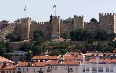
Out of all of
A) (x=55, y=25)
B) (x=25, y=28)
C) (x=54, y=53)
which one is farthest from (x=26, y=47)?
(x=55, y=25)

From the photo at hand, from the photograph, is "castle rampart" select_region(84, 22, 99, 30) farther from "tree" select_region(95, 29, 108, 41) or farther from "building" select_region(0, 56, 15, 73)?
"building" select_region(0, 56, 15, 73)

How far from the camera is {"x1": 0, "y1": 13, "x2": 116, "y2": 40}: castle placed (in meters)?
100

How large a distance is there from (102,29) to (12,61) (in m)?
16.5

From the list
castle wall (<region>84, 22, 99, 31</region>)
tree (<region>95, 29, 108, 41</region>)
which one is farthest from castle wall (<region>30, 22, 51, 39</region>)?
tree (<region>95, 29, 108, 41</region>)

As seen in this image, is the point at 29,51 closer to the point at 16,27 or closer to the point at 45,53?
the point at 45,53


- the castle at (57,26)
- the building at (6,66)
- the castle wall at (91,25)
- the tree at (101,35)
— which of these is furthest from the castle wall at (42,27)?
the building at (6,66)

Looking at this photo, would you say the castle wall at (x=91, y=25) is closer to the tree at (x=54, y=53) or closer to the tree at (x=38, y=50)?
the tree at (x=54, y=53)

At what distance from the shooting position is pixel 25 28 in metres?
102

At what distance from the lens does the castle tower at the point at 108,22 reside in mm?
99500

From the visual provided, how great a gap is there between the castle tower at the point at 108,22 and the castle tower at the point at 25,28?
10026mm

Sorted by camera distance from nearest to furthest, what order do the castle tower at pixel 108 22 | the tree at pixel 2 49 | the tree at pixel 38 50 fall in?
1. the tree at pixel 38 50
2. the tree at pixel 2 49
3. the castle tower at pixel 108 22

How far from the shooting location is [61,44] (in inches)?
3676

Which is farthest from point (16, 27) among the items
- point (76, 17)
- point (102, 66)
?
point (102, 66)

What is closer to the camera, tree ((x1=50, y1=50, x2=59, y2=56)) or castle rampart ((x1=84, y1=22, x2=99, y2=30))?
tree ((x1=50, y1=50, x2=59, y2=56))
